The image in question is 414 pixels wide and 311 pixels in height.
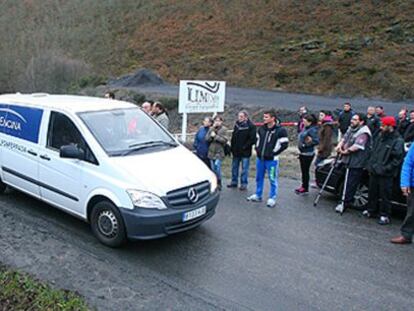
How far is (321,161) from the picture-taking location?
9.60 meters

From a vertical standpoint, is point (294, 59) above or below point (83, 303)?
above

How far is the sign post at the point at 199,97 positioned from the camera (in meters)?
12.5

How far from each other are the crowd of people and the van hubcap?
3312mm

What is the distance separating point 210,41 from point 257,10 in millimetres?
7053

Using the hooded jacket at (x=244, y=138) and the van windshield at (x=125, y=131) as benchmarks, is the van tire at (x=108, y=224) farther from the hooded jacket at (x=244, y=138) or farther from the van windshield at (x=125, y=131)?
the hooded jacket at (x=244, y=138)

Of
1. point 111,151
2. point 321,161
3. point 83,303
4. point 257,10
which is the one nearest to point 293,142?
point 321,161

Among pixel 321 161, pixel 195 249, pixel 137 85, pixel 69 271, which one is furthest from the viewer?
pixel 137 85

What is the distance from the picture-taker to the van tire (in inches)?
230

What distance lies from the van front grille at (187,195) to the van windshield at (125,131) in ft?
3.09

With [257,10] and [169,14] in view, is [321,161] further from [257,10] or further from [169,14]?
[169,14]

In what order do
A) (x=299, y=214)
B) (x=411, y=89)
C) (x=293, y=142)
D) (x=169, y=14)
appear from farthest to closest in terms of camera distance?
(x=169, y=14) < (x=411, y=89) < (x=293, y=142) < (x=299, y=214)

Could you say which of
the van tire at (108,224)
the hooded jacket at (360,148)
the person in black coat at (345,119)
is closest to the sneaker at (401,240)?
the hooded jacket at (360,148)

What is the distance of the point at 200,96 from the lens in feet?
42.2

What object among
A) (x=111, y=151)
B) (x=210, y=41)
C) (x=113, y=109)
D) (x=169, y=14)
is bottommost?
(x=111, y=151)
